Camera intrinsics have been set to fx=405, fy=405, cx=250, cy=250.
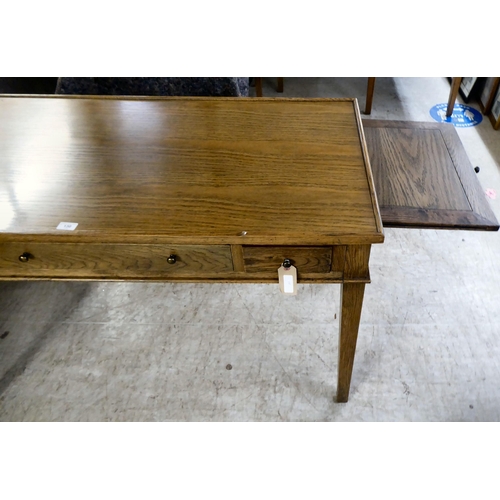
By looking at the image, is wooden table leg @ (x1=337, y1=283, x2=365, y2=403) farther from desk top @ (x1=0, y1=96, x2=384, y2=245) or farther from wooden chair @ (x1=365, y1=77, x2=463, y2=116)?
wooden chair @ (x1=365, y1=77, x2=463, y2=116)

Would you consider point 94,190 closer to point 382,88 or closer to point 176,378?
point 176,378

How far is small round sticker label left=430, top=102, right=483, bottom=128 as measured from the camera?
2.20 m

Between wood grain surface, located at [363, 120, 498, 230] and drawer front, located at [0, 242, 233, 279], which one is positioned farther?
wood grain surface, located at [363, 120, 498, 230]

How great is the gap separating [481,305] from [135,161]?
50.1 inches

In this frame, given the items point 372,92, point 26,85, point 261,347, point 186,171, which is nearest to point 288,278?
point 186,171

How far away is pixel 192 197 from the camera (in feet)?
2.91

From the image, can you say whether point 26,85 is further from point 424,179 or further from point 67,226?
point 424,179

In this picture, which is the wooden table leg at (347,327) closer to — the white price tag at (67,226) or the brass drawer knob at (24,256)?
the white price tag at (67,226)

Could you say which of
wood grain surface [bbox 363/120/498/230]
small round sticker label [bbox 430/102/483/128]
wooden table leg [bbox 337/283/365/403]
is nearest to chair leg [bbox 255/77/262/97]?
small round sticker label [bbox 430/102/483/128]

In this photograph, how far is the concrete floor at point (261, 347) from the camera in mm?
1251

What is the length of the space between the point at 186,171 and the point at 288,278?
35cm

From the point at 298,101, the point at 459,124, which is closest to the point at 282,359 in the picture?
the point at 298,101

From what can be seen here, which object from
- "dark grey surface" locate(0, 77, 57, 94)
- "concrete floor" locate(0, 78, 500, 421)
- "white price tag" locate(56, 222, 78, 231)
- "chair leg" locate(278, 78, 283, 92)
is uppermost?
"white price tag" locate(56, 222, 78, 231)

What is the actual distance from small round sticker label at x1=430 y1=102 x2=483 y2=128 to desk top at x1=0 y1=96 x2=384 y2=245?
1.41 meters
